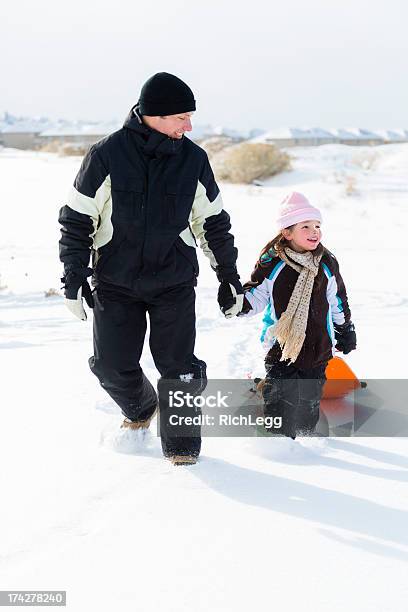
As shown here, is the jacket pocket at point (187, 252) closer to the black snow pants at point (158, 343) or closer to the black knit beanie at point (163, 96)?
the black snow pants at point (158, 343)

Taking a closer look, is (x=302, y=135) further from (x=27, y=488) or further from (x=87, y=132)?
(x=27, y=488)

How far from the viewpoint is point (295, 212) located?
10.8 feet

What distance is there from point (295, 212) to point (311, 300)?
413mm

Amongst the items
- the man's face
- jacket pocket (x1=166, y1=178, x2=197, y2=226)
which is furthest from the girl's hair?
the man's face

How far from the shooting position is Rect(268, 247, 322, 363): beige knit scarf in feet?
10.7

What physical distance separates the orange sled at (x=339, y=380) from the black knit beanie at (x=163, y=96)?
1.79 m

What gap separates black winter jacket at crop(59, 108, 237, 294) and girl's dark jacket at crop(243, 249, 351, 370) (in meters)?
0.50

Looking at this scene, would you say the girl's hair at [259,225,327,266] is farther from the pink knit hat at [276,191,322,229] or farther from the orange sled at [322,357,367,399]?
the orange sled at [322,357,367,399]

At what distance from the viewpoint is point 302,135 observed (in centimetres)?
7662

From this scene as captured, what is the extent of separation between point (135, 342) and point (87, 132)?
72.9 metres

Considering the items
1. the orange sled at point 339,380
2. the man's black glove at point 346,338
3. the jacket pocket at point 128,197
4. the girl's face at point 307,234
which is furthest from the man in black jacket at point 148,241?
the orange sled at point 339,380

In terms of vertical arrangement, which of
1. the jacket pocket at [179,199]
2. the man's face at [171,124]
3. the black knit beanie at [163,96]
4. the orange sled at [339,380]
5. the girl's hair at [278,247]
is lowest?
the orange sled at [339,380]

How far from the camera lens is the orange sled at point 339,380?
4.05 m

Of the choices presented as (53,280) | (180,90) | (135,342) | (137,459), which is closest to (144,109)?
(180,90)
